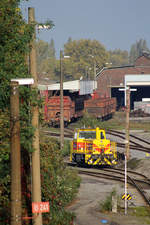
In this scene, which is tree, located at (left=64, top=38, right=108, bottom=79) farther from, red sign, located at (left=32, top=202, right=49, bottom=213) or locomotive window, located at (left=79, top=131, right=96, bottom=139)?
red sign, located at (left=32, top=202, right=49, bottom=213)

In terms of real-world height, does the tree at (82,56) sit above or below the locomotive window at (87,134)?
above

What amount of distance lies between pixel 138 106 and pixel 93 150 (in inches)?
1887

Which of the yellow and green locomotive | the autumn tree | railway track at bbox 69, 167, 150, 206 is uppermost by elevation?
the autumn tree

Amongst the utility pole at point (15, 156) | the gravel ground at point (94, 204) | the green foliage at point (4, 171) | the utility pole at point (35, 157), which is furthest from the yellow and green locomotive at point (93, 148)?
the utility pole at point (15, 156)

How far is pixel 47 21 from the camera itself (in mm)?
13672

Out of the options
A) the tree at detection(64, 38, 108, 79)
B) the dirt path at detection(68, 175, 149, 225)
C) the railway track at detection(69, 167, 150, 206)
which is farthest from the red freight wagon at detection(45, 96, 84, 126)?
the tree at detection(64, 38, 108, 79)

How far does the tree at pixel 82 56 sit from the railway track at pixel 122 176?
130 meters

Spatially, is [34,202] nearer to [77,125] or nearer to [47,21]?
[47,21]

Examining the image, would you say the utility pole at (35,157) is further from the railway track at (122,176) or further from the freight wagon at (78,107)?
the freight wagon at (78,107)

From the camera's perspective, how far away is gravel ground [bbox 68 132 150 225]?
1748 centimetres

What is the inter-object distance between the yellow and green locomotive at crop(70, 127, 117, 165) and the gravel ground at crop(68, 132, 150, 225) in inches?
89.9

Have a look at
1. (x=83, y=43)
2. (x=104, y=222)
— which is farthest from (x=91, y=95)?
(x=83, y=43)

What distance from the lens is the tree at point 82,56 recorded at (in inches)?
6373

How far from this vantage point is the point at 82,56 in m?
174
